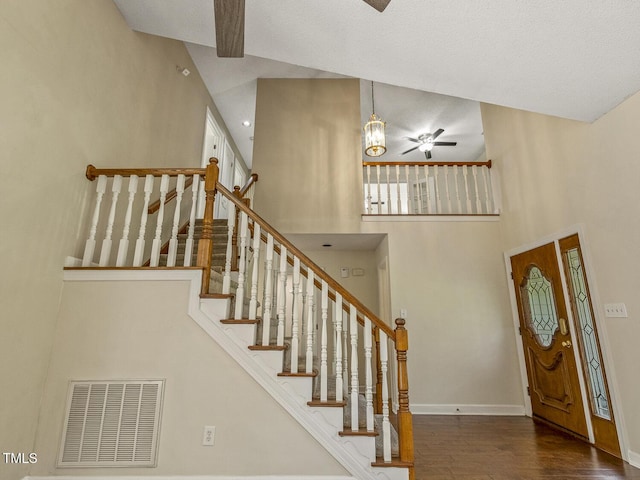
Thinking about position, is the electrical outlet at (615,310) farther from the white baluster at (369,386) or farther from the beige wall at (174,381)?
the beige wall at (174,381)

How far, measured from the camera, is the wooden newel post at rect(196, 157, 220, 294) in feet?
8.37

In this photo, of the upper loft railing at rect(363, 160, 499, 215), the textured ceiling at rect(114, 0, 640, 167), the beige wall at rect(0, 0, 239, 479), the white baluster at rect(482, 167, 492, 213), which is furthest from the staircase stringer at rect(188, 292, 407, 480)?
the white baluster at rect(482, 167, 492, 213)

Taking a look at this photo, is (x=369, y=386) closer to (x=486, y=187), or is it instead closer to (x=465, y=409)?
(x=465, y=409)

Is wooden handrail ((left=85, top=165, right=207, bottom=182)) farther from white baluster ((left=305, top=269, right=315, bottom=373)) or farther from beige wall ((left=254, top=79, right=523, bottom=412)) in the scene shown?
beige wall ((left=254, top=79, right=523, bottom=412))

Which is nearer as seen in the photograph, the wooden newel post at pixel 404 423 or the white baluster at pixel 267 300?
the wooden newel post at pixel 404 423

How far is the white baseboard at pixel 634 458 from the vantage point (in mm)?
2539

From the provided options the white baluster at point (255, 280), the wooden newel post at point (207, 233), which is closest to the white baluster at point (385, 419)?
the white baluster at point (255, 280)

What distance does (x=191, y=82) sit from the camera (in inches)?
193

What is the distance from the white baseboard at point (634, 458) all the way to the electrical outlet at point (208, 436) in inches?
130

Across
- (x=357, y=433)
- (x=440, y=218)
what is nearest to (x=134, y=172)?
(x=357, y=433)

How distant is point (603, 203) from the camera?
2896 mm

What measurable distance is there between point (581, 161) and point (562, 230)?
2.34 ft

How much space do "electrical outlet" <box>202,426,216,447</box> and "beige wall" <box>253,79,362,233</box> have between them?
2.94 m

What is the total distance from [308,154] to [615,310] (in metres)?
4.18
